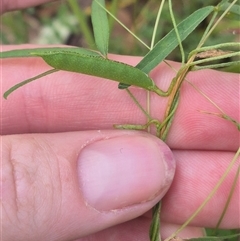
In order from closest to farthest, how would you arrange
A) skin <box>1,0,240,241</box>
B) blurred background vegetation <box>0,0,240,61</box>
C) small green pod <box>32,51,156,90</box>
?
small green pod <box>32,51,156,90</box> → skin <box>1,0,240,241</box> → blurred background vegetation <box>0,0,240,61</box>

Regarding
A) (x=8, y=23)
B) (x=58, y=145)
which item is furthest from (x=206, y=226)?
(x=8, y=23)

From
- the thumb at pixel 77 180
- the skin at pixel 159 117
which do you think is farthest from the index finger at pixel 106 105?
the thumb at pixel 77 180

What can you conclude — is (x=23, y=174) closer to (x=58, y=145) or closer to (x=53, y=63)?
(x=58, y=145)

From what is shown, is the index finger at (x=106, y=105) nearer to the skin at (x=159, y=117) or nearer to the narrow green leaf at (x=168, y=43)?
the skin at (x=159, y=117)

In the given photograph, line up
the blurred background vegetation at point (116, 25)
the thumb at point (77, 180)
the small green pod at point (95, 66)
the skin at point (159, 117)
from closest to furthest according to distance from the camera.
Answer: the small green pod at point (95, 66) → the thumb at point (77, 180) → the skin at point (159, 117) → the blurred background vegetation at point (116, 25)

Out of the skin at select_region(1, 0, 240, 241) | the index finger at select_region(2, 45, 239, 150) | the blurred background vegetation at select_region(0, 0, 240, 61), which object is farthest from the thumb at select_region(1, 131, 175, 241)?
the blurred background vegetation at select_region(0, 0, 240, 61)

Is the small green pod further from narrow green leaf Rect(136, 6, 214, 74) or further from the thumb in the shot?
the thumb
